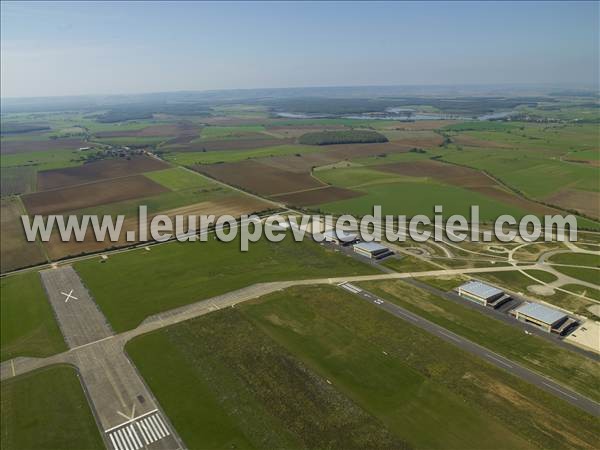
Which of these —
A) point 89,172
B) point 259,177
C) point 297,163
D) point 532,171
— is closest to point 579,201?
point 532,171

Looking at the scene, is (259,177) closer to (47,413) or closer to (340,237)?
(340,237)

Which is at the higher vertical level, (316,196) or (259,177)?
(259,177)

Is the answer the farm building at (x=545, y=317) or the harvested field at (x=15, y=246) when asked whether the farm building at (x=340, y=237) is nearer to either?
the farm building at (x=545, y=317)

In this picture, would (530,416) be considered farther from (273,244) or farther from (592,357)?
(273,244)

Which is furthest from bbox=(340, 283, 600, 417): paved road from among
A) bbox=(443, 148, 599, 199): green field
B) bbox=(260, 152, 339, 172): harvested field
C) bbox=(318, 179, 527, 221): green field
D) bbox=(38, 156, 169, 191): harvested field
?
bbox=(38, 156, 169, 191): harvested field

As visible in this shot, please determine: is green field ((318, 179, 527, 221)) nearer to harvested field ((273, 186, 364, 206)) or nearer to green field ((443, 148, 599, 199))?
harvested field ((273, 186, 364, 206))

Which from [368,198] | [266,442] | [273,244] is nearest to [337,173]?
[368,198]

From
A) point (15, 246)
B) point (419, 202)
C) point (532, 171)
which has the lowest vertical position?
point (15, 246)
